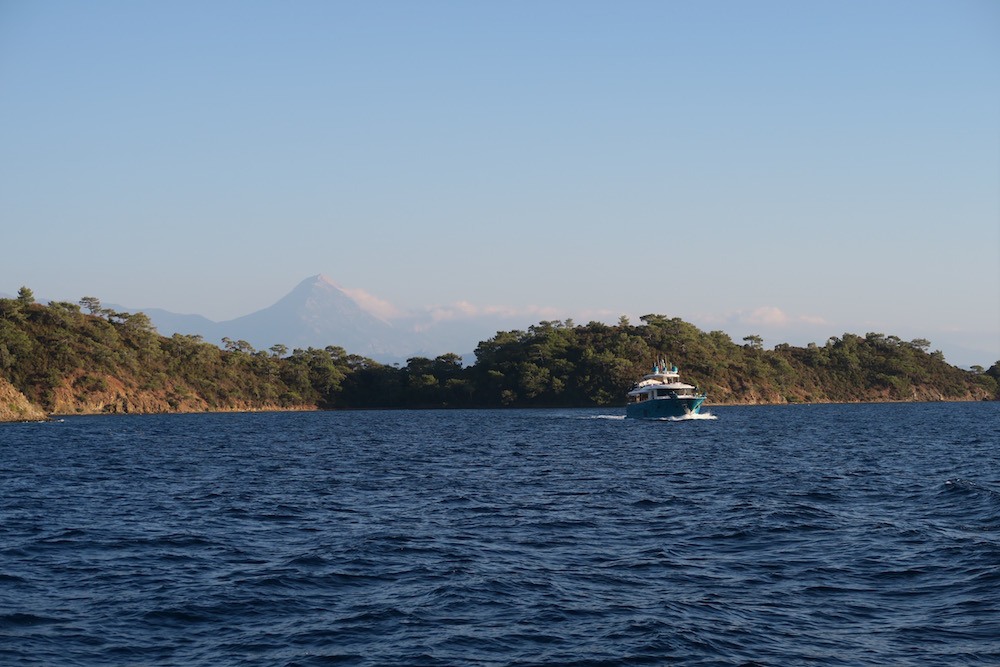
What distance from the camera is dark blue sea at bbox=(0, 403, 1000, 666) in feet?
63.8

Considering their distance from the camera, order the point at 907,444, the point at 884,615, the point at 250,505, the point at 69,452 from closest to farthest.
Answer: the point at 884,615 → the point at 250,505 → the point at 69,452 → the point at 907,444

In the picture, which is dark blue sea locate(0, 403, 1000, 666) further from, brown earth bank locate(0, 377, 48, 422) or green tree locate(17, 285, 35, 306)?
green tree locate(17, 285, 35, 306)

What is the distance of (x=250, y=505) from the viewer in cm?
4031

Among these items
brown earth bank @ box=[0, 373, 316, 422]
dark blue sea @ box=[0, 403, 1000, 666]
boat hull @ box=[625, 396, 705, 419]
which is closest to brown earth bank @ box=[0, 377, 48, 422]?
brown earth bank @ box=[0, 373, 316, 422]

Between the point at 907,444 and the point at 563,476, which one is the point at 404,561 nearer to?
the point at 563,476

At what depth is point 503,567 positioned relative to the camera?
26797 millimetres

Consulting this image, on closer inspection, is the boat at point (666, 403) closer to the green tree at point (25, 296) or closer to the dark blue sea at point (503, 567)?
the dark blue sea at point (503, 567)

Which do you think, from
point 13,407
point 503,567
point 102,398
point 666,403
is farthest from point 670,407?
point 102,398

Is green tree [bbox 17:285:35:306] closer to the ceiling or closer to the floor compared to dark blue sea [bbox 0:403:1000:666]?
closer to the ceiling

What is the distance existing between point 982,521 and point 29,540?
33.7 m

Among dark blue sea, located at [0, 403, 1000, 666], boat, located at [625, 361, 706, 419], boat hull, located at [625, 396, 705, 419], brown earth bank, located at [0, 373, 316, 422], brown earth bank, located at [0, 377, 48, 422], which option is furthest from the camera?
brown earth bank, located at [0, 373, 316, 422]

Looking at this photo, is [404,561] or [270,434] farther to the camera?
[270,434]

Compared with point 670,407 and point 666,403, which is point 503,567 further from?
point 670,407

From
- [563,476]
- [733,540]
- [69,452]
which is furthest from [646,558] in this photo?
[69,452]
